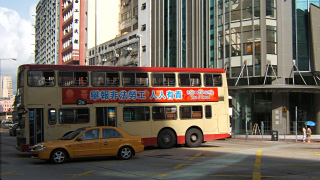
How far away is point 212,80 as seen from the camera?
2238 cm

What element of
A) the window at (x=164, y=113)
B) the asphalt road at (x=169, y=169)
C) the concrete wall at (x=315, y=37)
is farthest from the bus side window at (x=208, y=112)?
the concrete wall at (x=315, y=37)

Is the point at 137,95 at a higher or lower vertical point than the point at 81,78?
lower

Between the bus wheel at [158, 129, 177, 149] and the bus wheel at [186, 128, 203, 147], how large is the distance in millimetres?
903

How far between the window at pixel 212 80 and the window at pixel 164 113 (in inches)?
103

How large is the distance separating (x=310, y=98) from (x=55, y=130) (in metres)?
32.5

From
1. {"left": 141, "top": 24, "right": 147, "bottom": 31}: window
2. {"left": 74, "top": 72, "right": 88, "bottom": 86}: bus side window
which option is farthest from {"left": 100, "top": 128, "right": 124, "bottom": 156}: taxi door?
{"left": 141, "top": 24, "right": 147, "bottom": 31}: window

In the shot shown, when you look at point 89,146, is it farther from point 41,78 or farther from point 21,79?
point 21,79

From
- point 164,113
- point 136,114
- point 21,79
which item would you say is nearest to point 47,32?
point 164,113

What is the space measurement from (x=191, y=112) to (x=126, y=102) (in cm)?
421

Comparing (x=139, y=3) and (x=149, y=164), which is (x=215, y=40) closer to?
(x=139, y=3)

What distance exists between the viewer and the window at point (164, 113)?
831 inches

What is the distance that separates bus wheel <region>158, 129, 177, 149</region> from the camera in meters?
21.2

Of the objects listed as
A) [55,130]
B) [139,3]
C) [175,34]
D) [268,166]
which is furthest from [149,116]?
[139,3]

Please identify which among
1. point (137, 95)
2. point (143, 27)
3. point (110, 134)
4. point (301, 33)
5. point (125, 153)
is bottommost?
point (125, 153)
